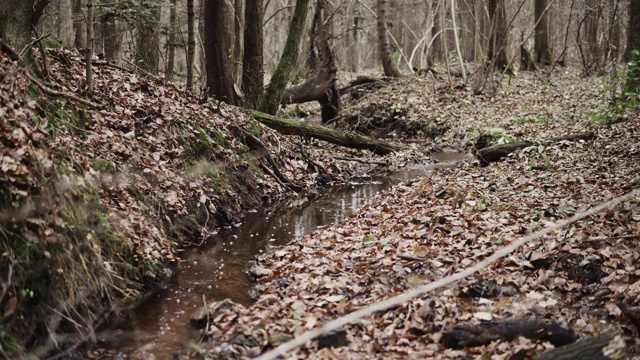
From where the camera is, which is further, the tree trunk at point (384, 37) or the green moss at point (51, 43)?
the tree trunk at point (384, 37)

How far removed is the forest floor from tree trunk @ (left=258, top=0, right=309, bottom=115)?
471 cm

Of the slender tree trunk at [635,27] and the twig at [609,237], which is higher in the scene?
the slender tree trunk at [635,27]

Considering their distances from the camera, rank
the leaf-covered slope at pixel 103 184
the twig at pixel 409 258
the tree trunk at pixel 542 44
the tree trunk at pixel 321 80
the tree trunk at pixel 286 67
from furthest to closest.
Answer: the tree trunk at pixel 542 44 → the tree trunk at pixel 321 80 → the tree trunk at pixel 286 67 → the twig at pixel 409 258 → the leaf-covered slope at pixel 103 184

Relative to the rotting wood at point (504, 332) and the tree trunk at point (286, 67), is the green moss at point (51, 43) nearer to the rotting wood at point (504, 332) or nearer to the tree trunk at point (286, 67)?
the tree trunk at point (286, 67)

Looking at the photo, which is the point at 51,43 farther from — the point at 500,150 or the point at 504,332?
the point at 500,150

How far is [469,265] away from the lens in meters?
5.82

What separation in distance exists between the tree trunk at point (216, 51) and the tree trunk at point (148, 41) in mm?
2247

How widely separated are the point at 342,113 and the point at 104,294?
46.2ft

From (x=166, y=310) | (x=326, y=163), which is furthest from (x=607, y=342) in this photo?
(x=326, y=163)

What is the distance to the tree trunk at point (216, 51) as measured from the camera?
11.6 meters

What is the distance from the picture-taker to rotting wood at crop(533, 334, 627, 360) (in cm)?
374

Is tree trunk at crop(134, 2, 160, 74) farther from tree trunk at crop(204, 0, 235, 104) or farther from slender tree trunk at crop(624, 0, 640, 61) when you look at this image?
slender tree trunk at crop(624, 0, 640, 61)

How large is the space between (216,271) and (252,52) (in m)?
7.75

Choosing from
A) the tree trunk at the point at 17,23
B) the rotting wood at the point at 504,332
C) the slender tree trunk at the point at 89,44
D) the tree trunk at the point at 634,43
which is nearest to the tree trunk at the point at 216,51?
the slender tree trunk at the point at 89,44
